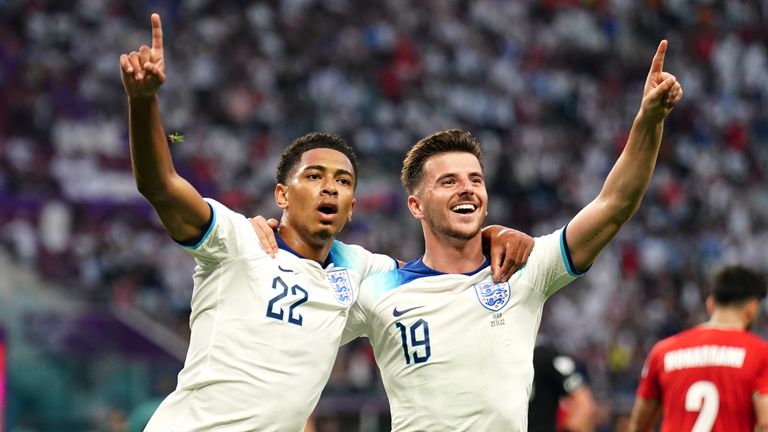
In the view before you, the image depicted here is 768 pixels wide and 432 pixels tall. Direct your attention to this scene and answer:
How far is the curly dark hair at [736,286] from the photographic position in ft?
20.1

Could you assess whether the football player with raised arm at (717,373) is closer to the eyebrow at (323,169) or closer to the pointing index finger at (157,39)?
the eyebrow at (323,169)

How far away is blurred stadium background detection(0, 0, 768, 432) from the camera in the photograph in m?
12.9

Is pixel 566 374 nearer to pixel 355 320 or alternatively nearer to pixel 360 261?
pixel 360 261

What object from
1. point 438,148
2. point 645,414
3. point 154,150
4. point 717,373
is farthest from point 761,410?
point 154,150

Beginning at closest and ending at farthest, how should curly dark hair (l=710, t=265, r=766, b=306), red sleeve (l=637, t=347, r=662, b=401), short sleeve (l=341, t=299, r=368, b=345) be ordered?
short sleeve (l=341, t=299, r=368, b=345)
curly dark hair (l=710, t=265, r=766, b=306)
red sleeve (l=637, t=347, r=662, b=401)

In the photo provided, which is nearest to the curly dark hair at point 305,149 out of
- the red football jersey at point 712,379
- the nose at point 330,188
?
the nose at point 330,188

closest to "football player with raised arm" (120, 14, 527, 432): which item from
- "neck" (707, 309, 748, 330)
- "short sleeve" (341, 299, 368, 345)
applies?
"short sleeve" (341, 299, 368, 345)

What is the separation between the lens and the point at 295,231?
498 cm

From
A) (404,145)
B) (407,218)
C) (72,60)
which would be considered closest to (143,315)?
(407,218)

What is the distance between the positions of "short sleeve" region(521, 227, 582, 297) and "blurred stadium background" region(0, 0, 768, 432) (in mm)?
6080

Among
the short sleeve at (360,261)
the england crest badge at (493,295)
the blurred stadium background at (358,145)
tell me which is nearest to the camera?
the england crest badge at (493,295)

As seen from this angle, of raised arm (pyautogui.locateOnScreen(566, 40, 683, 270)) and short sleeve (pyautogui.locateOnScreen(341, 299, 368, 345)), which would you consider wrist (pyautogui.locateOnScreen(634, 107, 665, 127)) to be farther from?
short sleeve (pyautogui.locateOnScreen(341, 299, 368, 345))

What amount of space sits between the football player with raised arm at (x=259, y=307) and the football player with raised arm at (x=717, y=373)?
1694 millimetres

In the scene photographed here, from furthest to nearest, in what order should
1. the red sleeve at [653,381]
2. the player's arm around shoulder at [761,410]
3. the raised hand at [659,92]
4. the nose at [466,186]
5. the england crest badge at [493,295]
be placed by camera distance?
the red sleeve at [653,381]
the player's arm around shoulder at [761,410]
the nose at [466,186]
the england crest badge at [493,295]
the raised hand at [659,92]
